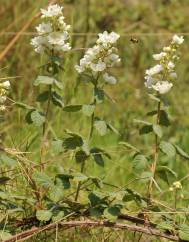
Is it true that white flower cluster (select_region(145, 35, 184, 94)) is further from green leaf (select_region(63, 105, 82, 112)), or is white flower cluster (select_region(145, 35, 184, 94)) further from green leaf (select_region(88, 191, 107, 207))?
green leaf (select_region(88, 191, 107, 207))

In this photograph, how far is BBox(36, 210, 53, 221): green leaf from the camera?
2332 mm

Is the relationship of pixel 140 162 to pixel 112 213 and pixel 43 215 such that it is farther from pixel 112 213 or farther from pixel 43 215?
pixel 43 215

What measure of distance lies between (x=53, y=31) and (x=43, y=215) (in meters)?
0.57

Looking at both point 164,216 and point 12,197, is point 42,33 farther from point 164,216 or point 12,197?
point 164,216

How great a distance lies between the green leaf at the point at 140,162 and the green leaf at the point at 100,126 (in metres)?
0.13

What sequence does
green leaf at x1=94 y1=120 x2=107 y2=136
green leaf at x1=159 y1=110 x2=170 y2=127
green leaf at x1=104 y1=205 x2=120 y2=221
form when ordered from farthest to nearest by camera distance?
green leaf at x1=159 y1=110 x2=170 y2=127
green leaf at x1=94 y1=120 x2=107 y2=136
green leaf at x1=104 y1=205 x2=120 y2=221

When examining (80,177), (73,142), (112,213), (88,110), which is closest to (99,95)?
(88,110)

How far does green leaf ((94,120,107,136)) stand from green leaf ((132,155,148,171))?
0.13 meters

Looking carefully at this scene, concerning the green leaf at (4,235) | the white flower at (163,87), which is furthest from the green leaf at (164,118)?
the green leaf at (4,235)

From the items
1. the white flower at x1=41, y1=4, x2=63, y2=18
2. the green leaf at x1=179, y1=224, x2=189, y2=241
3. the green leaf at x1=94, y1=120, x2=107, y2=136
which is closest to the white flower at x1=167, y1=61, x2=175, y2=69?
the green leaf at x1=94, y1=120, x2=107, y2=136

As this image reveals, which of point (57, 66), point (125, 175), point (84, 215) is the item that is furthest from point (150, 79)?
point (125, 175)

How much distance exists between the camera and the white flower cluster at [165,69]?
2.43 meters

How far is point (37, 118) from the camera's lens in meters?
2.46

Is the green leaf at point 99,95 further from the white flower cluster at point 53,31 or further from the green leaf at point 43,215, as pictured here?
the green leaf at point 43,215
